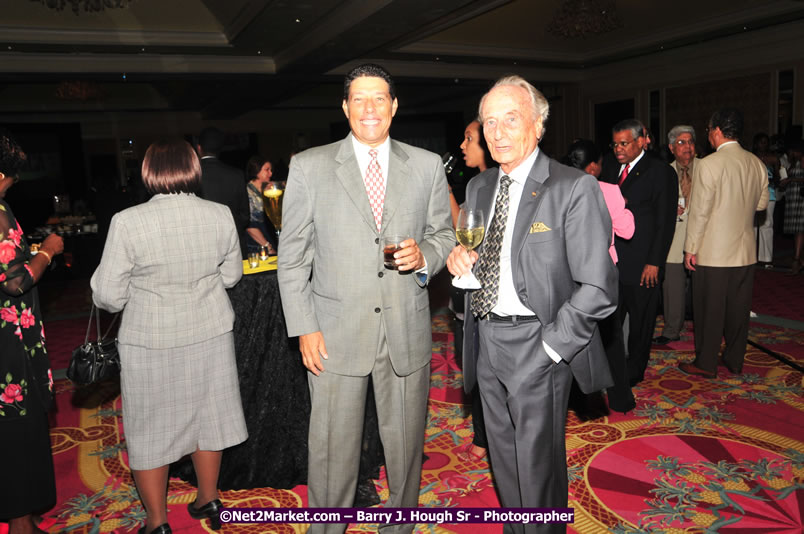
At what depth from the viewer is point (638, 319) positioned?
3.64 m

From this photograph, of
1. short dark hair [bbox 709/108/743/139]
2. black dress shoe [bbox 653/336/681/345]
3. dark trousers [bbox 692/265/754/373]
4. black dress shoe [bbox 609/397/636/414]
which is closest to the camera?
black dress shoe [bbox 609/397/636/414]

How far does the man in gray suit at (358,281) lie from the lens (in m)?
1.94

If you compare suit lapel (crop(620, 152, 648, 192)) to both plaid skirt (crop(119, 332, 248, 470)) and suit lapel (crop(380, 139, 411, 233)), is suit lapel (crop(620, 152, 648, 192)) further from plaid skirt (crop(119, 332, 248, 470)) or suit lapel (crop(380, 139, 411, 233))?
plaid skirt (crop(119, 332, 248, 470))

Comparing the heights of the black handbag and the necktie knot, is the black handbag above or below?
below

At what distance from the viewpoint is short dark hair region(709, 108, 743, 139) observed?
375 cm

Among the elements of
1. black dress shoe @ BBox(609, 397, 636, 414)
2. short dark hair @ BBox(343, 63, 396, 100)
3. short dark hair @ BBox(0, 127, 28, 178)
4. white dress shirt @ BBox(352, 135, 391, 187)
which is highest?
short dark hair @ BBox(343, 63, 396, 100)

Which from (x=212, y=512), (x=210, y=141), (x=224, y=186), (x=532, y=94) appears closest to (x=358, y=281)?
(x=532, y=94)

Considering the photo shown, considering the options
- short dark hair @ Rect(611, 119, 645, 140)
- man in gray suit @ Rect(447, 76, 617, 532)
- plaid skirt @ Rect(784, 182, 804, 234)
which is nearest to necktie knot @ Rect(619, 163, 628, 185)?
short dark hair @ Rect(611, 119, 645, 140)

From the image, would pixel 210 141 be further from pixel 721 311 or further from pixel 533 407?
pixel 721 311

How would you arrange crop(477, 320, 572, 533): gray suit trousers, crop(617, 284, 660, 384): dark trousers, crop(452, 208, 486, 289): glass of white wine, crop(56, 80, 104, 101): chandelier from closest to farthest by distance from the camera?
crop(452, 208, 486, 289): glass of white wine → crop(477, 320, 572, 533): gray suit trousers → crop(617, 284, 660, 384): dark trousers → crop(56, 80, 104, 101): chandelier

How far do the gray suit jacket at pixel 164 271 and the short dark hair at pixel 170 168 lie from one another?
42 millimetres

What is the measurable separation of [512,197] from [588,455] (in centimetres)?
176

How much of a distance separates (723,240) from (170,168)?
3.54 metres

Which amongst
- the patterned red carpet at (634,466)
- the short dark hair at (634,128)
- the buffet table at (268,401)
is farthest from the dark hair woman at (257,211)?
the short dark hair at (634,128)
